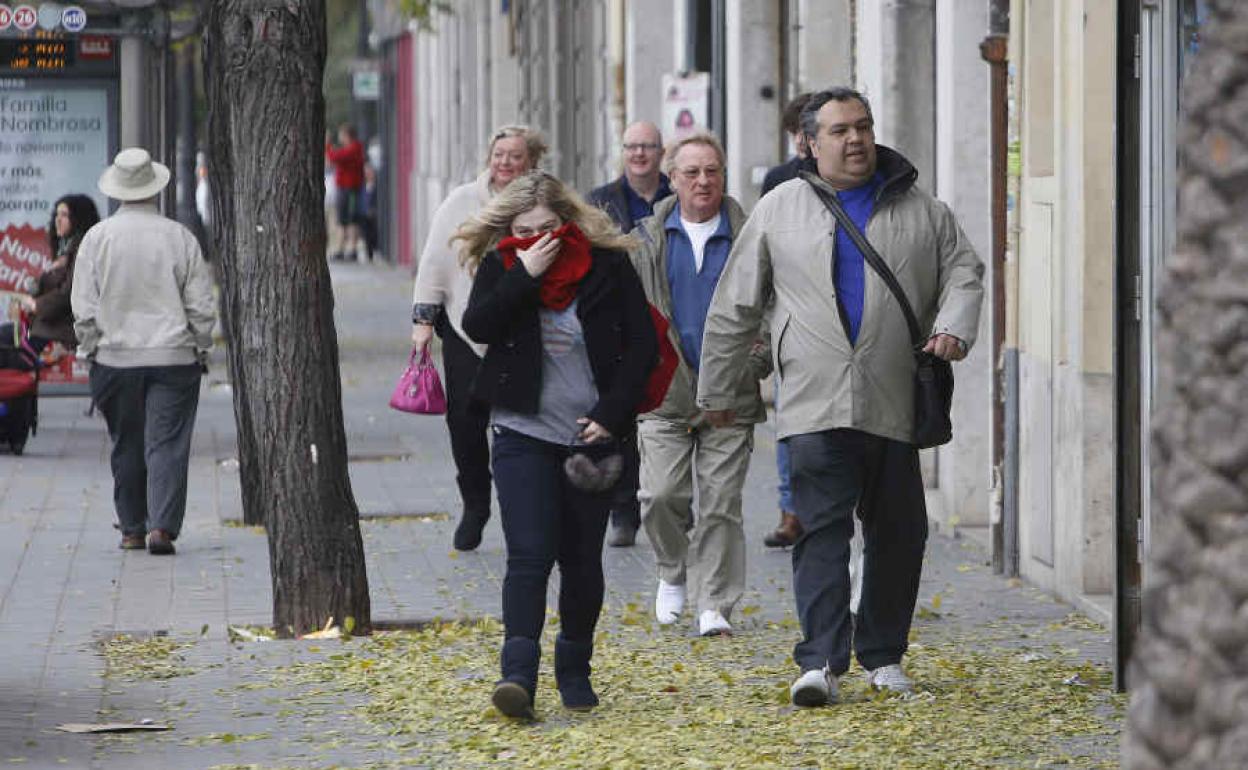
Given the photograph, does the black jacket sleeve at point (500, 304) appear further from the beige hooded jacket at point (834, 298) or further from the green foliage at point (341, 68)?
the green foliage at point (341, 68)

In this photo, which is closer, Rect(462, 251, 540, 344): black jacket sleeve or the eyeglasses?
Rect(462, 251, 540, 344): black jacket sleeve

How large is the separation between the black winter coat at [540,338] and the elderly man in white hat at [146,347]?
4.32 metres

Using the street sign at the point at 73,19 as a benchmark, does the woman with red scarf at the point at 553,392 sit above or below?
below

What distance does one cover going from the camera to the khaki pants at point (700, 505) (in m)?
8.99

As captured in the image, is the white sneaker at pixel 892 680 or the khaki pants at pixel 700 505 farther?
the khaki pants at pixel 700 505

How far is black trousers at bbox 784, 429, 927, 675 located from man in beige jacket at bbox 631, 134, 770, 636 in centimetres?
138

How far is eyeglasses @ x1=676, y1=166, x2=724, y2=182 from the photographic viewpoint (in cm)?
916

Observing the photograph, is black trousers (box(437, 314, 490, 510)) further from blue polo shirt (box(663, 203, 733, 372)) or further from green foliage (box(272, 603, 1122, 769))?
green foliage (box(272, 603, 1122, 769))

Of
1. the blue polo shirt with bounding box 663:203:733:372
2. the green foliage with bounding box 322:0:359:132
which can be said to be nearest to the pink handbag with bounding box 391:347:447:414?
the blue polo shirt with bounding box 663:203:733:372

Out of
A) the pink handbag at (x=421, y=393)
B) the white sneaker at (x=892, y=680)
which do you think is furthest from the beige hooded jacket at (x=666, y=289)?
the white sneaker at (x=892, y=680)

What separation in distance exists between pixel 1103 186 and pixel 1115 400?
2.00 m

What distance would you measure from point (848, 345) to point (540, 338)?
874mm

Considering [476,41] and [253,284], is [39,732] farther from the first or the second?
[476,41]

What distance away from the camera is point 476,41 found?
36219mm
